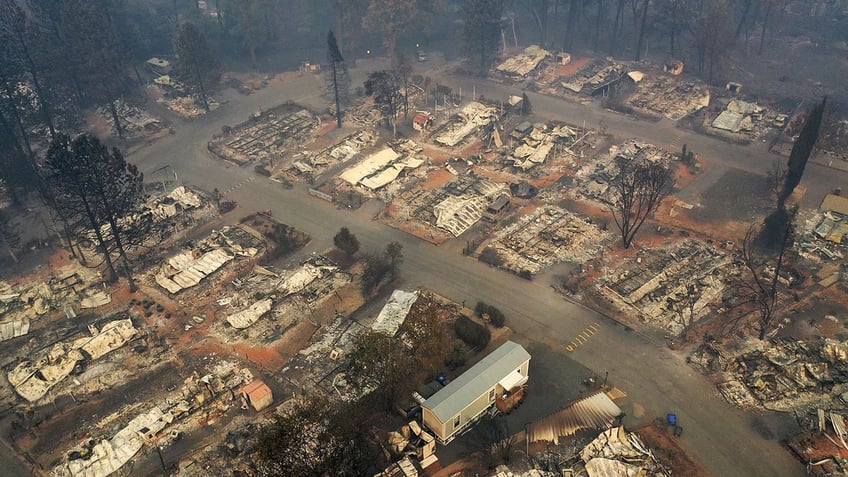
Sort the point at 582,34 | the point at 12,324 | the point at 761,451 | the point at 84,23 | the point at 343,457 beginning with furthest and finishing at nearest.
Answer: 1. the point at 582,34
2. the point at 84,23
3. the point at 12,324
4. the point at 761,451
5. the point at 343,457

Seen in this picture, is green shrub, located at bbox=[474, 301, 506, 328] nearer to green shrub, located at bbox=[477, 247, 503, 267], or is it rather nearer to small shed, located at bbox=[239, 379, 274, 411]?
green shrub, located at bbox=[477, 247, 503, 267]

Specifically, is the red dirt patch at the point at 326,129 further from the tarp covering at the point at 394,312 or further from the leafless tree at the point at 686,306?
the leafless tree at the point at 686,306

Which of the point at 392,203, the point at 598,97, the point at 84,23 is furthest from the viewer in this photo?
the point at 598,97

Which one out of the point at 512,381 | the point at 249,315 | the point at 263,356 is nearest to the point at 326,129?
the point at 249,315

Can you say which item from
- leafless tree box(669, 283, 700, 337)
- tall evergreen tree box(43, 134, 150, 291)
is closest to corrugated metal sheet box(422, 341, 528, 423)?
leafless tree box(669, 283, 700, 337)

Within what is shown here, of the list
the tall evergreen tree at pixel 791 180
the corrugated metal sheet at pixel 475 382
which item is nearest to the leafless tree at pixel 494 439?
the corrugated metal sheet at pixel 475 382

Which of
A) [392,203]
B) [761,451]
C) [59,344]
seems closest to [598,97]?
[392,203]

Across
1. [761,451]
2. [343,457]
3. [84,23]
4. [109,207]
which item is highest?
[84,23]

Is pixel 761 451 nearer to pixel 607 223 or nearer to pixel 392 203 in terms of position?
pixel 607 223

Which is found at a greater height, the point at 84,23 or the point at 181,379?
the point at 84,23
